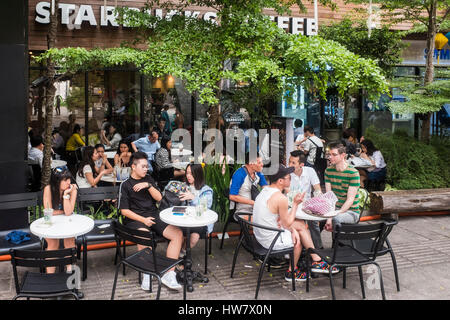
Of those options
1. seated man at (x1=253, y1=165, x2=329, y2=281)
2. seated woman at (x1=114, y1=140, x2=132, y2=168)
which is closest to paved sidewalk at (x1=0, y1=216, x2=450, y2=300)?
seated man at (x1=253, y1=165, x2=329, y2=281)

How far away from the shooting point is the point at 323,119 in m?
14.3

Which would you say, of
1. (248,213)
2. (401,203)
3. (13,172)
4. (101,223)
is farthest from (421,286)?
(13,172)

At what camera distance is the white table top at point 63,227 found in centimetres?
511

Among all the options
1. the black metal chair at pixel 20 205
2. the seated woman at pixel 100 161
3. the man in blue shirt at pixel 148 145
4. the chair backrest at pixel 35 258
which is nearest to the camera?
the chair backrest at pixel 35 258

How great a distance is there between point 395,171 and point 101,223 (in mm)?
6304

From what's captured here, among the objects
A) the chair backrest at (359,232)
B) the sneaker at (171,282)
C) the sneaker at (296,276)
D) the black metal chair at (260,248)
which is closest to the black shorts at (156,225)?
the sneaker at (171,282)

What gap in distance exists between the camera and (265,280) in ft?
19.4

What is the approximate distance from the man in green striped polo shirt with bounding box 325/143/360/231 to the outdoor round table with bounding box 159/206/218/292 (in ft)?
5.67

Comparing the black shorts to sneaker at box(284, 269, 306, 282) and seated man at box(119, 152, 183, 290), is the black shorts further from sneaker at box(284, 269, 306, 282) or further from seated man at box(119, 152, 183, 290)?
sneaker at box(284, 269, 306, 282)

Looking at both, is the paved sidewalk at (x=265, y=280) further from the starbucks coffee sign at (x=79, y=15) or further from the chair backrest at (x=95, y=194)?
the starbucks coffee sign at (x=79, y=15)

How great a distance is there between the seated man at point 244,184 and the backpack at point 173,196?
736 mm

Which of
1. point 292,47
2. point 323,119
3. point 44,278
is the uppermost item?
point 292,47

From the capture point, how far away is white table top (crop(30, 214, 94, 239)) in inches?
201

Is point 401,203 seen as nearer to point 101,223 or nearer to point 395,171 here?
point 395,171
